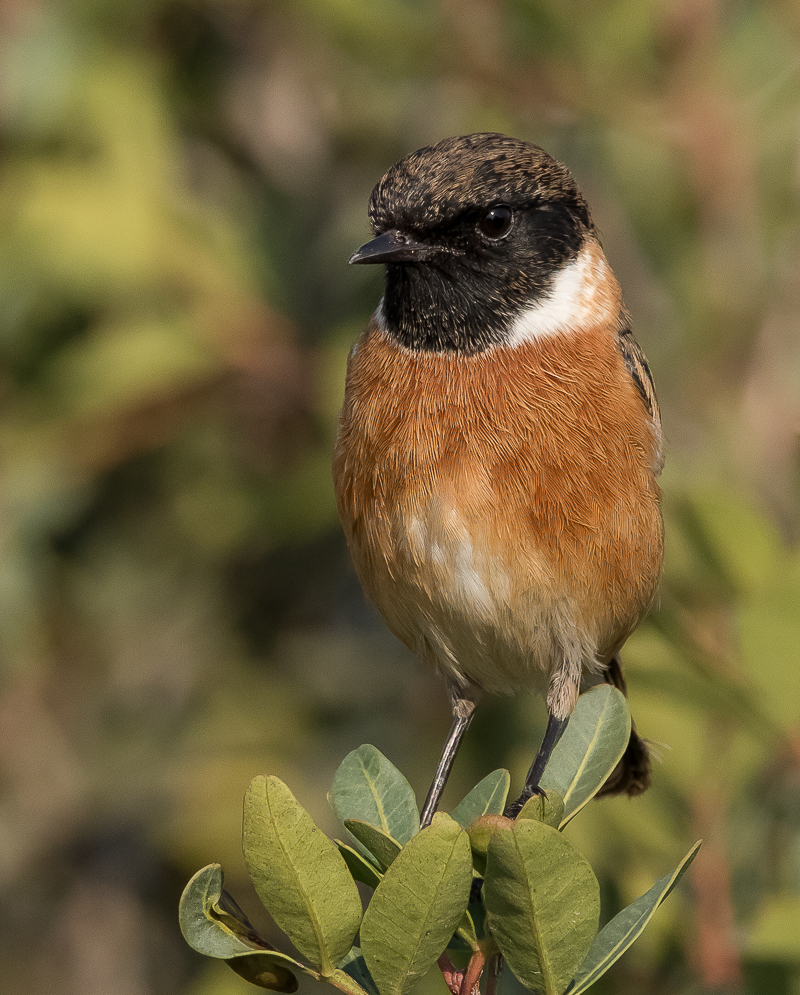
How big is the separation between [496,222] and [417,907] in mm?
2144

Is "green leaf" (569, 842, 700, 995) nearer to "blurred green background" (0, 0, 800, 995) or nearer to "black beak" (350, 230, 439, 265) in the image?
"blurred green background" (0, 0, 800, 995)

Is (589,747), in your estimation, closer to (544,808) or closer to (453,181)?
(544,808)

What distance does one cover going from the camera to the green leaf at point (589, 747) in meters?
2.99

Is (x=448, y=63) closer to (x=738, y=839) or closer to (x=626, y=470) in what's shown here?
(x=626, y=470)

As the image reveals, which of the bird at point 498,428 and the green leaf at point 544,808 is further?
the bird at point 498,428

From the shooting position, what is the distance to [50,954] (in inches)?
265

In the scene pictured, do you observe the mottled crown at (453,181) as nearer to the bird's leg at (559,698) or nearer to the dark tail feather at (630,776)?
the bird's leg at (559,698)

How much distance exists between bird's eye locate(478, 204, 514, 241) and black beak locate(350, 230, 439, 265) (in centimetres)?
18

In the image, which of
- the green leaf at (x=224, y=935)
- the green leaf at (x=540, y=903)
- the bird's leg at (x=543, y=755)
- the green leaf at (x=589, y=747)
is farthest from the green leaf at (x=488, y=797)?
the bird's leg at (x=543, y=755)

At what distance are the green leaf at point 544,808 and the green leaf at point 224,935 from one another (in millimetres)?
572

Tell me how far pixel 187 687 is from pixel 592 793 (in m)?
4.21

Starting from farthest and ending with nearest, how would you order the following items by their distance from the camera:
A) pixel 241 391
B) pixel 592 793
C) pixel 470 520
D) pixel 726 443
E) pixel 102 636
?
pixel 102 636
pixel 241 391
pixel 726 443
pixel 470 520
pixel 592 793

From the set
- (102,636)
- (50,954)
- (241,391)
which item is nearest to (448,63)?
(241,391)

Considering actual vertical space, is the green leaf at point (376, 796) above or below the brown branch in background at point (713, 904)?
above
